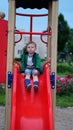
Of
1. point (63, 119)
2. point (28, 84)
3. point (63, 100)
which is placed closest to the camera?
point (28, 84)

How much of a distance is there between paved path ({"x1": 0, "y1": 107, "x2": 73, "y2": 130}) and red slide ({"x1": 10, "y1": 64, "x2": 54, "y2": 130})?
134 centimetres

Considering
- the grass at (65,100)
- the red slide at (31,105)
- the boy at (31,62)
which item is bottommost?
the grass at (65,100)

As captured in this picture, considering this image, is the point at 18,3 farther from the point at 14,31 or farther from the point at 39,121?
the point at 39,121

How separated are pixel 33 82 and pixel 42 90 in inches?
7.1

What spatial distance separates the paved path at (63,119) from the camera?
7.52 metres

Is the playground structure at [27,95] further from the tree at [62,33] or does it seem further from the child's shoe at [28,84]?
the tree at [62,33]

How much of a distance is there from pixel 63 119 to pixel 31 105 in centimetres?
262

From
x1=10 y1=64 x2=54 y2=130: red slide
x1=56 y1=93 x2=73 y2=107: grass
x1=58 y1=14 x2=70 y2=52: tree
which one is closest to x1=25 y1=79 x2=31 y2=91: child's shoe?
x1=10 y1=64 x2=54 y2=130: red slide

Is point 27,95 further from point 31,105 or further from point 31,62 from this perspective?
point 31,62

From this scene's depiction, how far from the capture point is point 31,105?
19.3 feet

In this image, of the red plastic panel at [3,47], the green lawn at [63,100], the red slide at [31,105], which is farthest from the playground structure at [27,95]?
the green lawn at [63,100]

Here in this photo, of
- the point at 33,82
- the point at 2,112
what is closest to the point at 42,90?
the point at 33,82

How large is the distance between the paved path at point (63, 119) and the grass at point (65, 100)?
0.54m

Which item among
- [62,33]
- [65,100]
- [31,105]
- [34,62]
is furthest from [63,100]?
[62,33]
